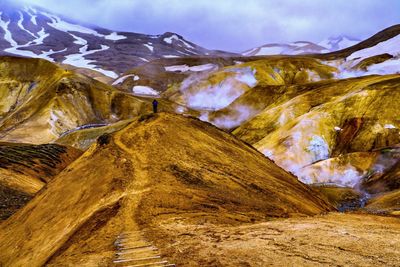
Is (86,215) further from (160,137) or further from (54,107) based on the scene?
(54,107)

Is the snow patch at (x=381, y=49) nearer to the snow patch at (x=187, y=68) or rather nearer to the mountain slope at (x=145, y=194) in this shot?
the snow patch at (x=187, y=68)

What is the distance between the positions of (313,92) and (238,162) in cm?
4506

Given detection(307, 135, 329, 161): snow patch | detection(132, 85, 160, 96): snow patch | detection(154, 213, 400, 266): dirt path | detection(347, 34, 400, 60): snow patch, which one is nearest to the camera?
detection(154, 213, 400, 266): dirt path

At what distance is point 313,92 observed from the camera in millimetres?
61594

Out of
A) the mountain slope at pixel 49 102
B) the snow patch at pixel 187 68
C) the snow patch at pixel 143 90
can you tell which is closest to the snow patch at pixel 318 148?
the mountain slope at pixel 49 102

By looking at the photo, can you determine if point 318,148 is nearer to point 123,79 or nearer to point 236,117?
point 236,117

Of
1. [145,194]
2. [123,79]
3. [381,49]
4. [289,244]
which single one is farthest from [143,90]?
[289,244]

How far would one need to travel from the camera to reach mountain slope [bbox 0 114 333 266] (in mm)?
12664

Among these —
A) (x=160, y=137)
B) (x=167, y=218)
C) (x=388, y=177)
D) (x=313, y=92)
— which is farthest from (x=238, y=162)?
(x=313, y=92)

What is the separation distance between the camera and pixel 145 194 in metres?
14.3

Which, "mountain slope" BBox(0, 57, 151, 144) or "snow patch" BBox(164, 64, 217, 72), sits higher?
"snow patch" BBox(164, 64, 217, 72)

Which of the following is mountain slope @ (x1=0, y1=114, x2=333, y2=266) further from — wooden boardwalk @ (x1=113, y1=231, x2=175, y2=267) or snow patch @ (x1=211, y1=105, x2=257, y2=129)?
snow patch @ (x1=211, y1=105, x2=257, y2=129)

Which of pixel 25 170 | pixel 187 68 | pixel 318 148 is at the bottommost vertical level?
pixel 25 170

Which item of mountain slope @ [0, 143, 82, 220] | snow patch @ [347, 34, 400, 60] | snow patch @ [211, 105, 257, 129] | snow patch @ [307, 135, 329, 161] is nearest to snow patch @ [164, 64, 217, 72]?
snow patch @ [347, 34, 400, 60]
